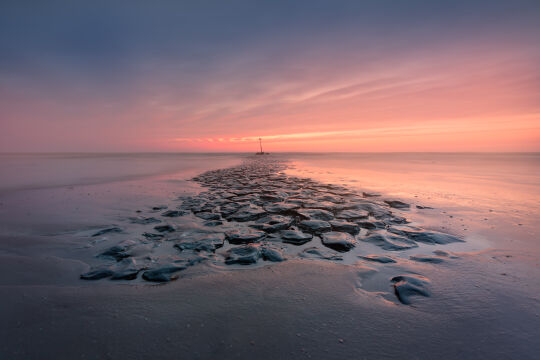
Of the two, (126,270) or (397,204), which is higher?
(126,270)

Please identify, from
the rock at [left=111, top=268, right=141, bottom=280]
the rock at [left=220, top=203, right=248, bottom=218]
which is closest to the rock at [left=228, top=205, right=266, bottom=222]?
the rock at [left=220, top=203, right=248, bottom=218]

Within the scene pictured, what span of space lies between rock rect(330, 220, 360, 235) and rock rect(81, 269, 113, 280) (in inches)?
136

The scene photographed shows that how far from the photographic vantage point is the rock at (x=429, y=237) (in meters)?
3.79

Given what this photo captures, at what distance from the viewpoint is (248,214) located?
530 cm

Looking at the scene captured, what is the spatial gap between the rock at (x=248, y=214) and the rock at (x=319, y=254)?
74.2 inches

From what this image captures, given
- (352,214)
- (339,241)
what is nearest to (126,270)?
(339,241)

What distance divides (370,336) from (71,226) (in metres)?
5.32

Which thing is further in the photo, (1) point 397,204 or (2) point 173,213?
(1) point 397,204

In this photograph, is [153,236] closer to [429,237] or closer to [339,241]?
[339,241]

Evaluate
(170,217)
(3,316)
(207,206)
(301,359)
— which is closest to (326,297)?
(301,359)

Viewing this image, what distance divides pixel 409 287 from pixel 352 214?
2.89 metres

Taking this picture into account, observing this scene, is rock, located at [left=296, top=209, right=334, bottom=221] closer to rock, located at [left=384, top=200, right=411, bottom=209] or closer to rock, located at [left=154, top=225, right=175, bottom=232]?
rock, located at [left=384, top=200, right=411, bottom=209]

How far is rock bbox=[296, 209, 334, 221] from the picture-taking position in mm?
4992

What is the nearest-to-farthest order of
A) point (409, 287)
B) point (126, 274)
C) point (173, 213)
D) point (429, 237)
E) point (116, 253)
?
point (409, 287) → point (126, 274) → point (116, 253) → point (429, 237) → point (173, 213)
